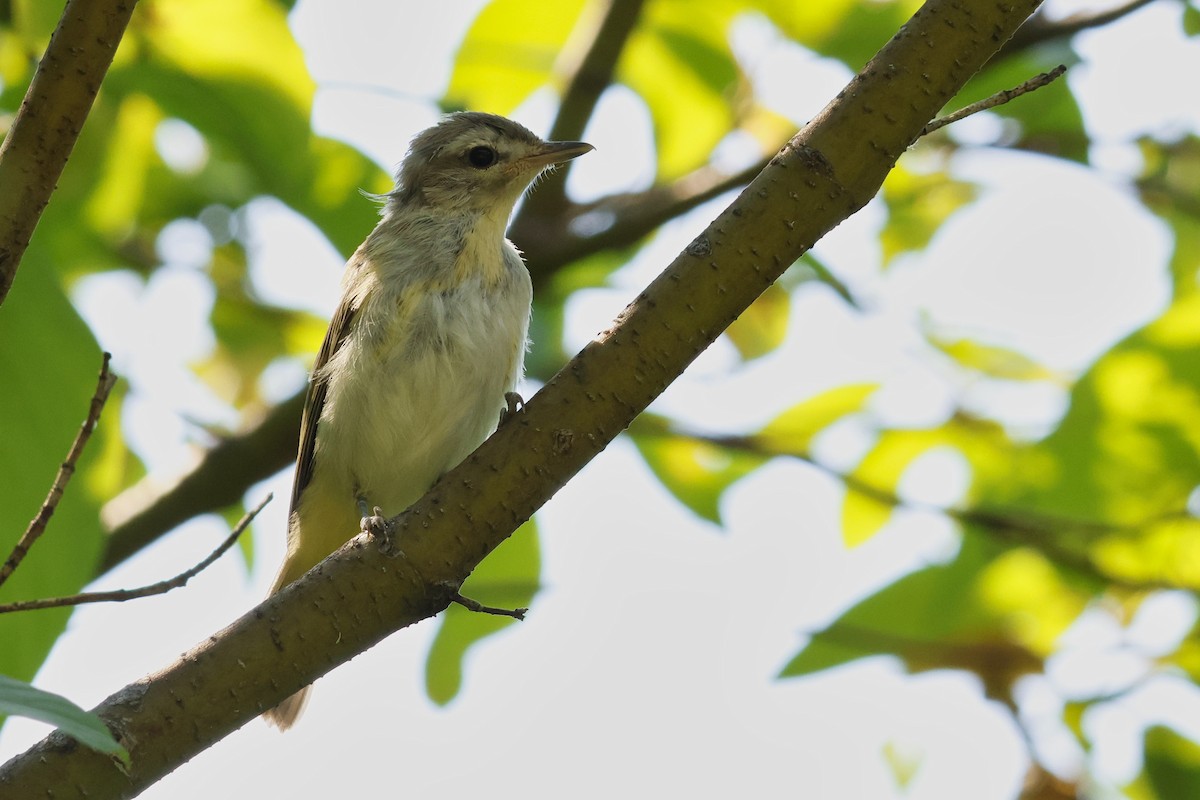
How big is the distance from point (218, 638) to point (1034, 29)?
3592 millimetres

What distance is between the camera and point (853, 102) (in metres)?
2.76

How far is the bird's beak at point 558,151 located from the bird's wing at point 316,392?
0.93 meters

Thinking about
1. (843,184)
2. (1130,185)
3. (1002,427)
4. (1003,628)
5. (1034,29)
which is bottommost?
(1003,628)

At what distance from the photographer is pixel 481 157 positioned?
559 cm

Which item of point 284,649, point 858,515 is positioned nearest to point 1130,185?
point 858,515

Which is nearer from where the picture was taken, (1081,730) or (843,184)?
(843,184)

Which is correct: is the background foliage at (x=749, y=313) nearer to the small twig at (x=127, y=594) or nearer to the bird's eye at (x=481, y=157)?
the bird's eye at (x=481, y=157)

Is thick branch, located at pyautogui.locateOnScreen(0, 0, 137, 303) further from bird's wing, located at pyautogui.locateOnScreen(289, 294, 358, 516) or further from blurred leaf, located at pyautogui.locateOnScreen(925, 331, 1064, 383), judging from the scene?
blurred leaf, located at pyautogui.locateOnScreen(925, 331, 1064, 383)

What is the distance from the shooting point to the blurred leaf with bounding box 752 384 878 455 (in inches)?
189

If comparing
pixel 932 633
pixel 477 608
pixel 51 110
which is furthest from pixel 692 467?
pixel 51 110

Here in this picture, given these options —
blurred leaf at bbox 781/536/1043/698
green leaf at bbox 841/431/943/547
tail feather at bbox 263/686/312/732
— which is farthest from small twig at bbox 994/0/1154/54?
tail feather at bbox 263/686/312/732

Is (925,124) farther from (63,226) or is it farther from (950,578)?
(63,226)

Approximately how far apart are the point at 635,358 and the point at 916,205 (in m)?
3.13

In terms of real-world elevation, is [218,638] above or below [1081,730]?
above
